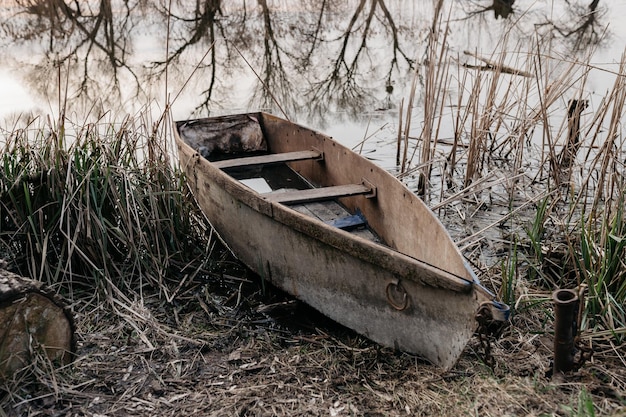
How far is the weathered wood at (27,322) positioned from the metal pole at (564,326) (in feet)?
6.45

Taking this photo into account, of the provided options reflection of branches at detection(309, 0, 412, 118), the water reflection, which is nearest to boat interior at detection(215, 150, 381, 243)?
the water reflection

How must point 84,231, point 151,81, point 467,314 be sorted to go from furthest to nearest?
point 151,81
point 84,231
point 467,314

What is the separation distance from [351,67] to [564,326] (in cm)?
778

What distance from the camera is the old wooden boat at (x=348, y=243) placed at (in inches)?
111

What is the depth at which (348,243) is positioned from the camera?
311cm

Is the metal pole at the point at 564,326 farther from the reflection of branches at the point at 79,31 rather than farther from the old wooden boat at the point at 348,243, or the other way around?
the reflection of branches at the point at 79,31

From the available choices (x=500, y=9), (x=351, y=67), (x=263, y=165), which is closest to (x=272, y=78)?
(x=351, y=67)

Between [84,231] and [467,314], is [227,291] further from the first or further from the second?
[467,314]

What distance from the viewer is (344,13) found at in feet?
42.4

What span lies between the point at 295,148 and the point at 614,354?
10.2 ft

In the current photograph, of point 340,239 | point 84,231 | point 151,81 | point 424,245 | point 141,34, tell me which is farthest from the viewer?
point 141,34

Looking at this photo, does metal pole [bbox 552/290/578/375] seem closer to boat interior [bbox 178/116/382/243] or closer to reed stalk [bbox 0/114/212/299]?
boat interior [bbox 178/116/382/243]

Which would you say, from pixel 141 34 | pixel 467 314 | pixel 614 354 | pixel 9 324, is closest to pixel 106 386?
pixel 9 324

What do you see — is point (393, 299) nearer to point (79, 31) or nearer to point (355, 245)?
point (355, 245)
